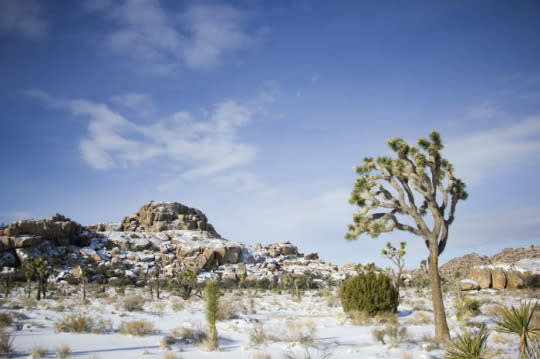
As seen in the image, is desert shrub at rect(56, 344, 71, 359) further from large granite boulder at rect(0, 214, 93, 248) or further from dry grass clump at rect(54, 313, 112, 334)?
large granite boulder at rect(0, 214, 93, 248)

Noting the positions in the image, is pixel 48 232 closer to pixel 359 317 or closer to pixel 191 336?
pixel 191 336

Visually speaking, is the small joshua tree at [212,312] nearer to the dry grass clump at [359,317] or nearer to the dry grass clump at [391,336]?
the dry grass clump at [391,336]

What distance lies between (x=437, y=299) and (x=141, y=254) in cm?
5857

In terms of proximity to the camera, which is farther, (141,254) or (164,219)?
(164,219)

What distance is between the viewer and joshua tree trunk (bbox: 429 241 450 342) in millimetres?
10164

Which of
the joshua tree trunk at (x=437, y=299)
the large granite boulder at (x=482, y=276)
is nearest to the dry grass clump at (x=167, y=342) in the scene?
the joshua tree trunk at (x=437, y=299)

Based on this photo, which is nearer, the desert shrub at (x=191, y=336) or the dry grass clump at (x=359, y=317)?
the desert shrub at (x=191, y=336)

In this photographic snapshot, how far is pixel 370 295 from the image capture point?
16.6 metres

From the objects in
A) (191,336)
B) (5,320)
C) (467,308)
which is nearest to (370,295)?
A: (467,308)

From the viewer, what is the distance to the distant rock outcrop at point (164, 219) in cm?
8569

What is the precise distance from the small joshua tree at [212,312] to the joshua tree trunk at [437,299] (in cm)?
676

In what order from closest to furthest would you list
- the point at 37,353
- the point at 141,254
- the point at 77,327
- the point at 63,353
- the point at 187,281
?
the point at 37,353, the point at 63,353, the point at 77,327, the point at 187,281, the point at 141,254

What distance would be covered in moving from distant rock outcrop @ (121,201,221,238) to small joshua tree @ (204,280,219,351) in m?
73.6

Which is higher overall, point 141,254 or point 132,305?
point 141,254
